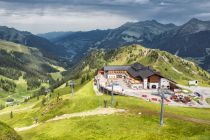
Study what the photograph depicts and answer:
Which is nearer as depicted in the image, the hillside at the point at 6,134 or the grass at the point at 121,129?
the hillside at the point at 6,134

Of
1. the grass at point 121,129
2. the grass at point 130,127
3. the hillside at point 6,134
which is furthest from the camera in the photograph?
the grass at point 130,127

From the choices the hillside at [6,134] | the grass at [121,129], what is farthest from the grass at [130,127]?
the hillside at [6,134]

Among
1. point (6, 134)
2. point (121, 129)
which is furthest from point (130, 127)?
point (6, 134)

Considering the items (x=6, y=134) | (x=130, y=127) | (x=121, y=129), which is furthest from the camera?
(x=130, y=127)

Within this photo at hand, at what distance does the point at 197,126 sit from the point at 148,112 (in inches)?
938

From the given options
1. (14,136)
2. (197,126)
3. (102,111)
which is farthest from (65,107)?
(197,126)

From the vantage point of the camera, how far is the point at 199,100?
182m

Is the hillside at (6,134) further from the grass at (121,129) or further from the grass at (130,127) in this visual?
the grass at (130,127)

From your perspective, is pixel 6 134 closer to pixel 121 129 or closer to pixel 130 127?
pixel 121 129

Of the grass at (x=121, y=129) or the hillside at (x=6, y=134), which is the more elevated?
the hillside at (x=6, y=134)

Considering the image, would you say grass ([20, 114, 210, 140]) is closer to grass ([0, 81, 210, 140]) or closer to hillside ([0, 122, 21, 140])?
grass ([0, 81, 210, 140])

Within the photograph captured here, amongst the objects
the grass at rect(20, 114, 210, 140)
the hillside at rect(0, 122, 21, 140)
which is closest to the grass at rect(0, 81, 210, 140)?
the grass at rect(20, 114, 210, 140)

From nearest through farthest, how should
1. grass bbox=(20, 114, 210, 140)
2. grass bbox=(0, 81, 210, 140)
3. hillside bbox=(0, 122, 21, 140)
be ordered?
hillside bbox=(0, 122, 21, 140) < grass bbox=(20, 114, 210, 140) < grass bbox=(0, 81, 210, 140)

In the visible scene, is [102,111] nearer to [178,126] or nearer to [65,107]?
A: [65,107]
